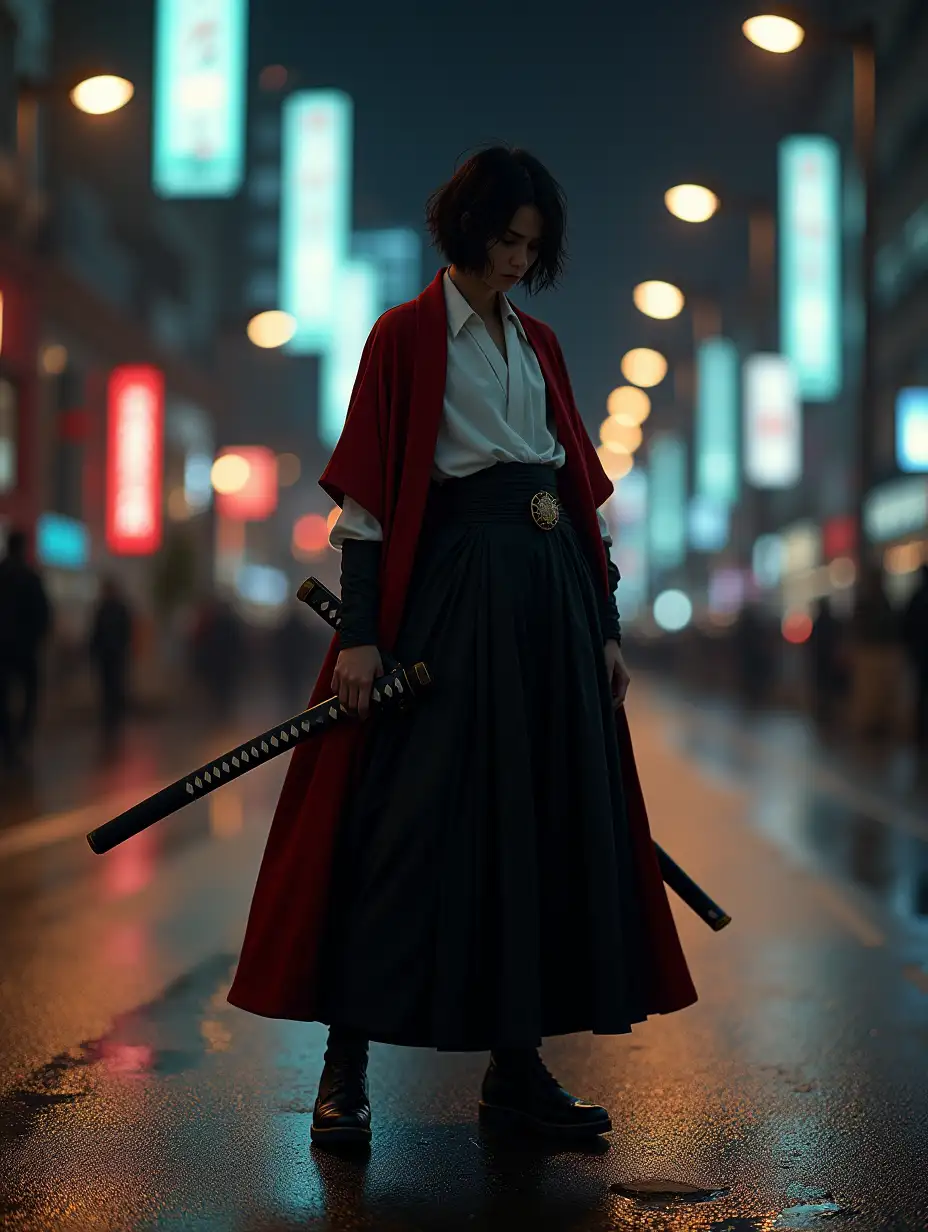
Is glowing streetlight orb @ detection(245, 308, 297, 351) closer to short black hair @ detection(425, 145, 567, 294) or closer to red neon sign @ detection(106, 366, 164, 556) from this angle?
red neon sign @ detection(106, 366, 164, 556)

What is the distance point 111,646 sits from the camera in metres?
20.9

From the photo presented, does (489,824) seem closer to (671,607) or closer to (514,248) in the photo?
(514,248)

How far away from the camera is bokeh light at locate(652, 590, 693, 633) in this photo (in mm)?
100625

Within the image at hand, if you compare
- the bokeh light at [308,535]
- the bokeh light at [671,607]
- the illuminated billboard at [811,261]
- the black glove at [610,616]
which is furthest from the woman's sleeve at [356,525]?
the bokeh light at [308,535]

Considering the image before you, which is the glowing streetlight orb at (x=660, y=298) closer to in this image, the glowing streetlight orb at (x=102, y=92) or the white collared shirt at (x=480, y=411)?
the glowing streetlight orb at (x=102, y=92)

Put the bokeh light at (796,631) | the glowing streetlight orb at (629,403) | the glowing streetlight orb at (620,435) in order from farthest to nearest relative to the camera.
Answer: the glowing streetlight orb at (620,435) → the glowing streetlight orb at (629,403) → the bokeh light at (796,631)

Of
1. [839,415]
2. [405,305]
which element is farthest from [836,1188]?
[839,415]

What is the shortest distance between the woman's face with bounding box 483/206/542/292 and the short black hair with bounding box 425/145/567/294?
12 millimetres

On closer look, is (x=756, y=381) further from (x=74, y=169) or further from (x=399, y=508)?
(x=399, y=508)

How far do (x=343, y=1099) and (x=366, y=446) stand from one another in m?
1.38

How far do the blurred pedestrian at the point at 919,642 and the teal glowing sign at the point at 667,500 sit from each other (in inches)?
3300

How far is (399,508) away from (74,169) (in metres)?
39.3

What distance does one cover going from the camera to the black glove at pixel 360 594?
3887 mm

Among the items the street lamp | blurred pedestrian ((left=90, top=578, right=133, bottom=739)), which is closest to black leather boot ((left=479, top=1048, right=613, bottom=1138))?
the street lamp
